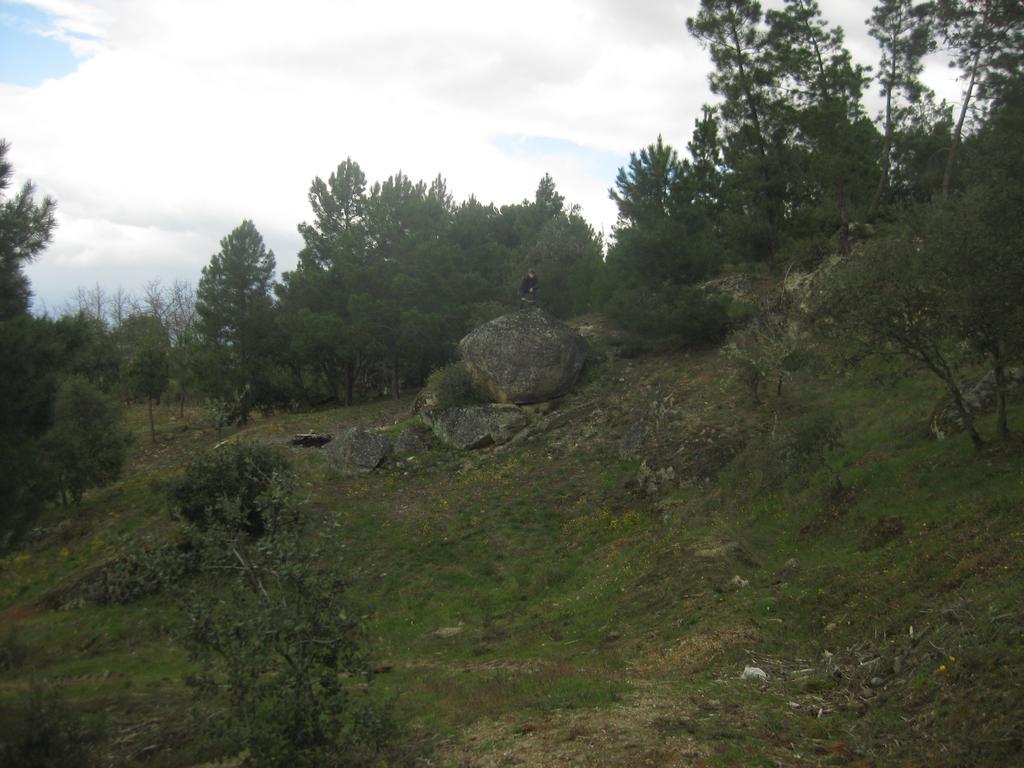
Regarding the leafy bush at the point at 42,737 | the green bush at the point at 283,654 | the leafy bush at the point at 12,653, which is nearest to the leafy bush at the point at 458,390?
the leafy bush at the point at 12,653

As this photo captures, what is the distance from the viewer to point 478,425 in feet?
91.0

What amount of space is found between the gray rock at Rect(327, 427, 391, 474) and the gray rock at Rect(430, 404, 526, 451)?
7.21 ft

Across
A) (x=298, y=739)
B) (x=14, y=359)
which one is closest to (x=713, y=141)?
(x=14, y=359)

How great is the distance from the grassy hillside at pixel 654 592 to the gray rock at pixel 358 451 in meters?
0.57

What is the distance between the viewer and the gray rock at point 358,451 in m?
26.5

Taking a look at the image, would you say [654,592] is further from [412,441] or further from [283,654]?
[412,441]

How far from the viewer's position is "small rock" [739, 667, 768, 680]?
9.64m

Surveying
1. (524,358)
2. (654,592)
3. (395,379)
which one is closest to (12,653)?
(654,592)

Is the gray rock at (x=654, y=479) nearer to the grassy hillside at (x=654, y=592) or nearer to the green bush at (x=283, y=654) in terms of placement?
the grassy hillside at (x=654, y=592)

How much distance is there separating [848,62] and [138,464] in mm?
34758

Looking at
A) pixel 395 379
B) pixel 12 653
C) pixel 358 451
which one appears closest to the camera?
pixel 12 653

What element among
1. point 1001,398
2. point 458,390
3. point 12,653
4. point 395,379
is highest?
point 395,379

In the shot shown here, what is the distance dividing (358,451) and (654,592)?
48.3ft

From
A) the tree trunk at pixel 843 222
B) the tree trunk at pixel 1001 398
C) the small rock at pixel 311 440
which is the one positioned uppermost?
the tree trunk at pixel 843 222
